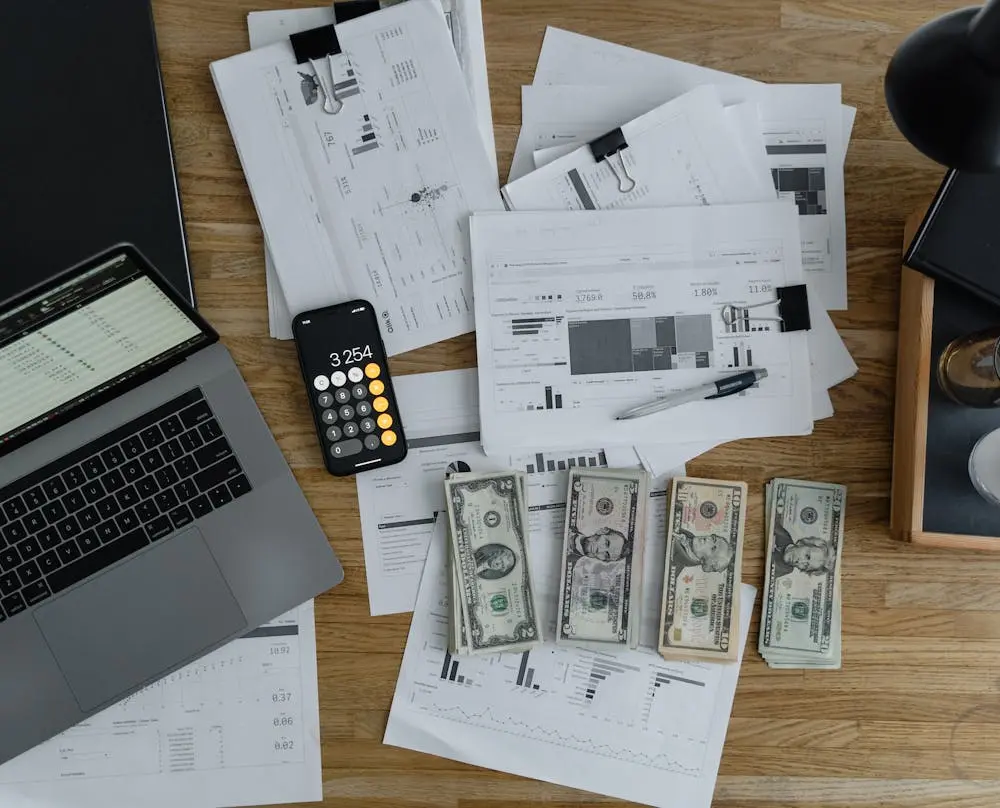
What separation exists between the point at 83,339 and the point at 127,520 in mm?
174

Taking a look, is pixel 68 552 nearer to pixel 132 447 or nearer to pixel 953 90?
pixel 132 447

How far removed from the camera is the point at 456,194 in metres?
0.76

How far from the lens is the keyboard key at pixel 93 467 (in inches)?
28.0

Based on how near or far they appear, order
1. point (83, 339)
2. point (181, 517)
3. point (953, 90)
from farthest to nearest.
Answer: point (181, 517) < point (83, 339) < point (953, 90)

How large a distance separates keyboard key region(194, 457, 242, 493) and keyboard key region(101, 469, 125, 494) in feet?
0.20

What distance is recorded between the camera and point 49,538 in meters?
0.71

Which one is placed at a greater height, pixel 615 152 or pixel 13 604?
pixel 615 152

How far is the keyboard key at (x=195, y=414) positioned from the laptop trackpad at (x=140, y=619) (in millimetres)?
93

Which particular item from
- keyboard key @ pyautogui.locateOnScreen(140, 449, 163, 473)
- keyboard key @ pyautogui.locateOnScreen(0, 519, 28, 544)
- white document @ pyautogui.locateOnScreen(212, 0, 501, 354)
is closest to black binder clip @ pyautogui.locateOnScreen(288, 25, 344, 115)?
white document @ pyautogui.locateOnScreen(212, 0, 501, 354)

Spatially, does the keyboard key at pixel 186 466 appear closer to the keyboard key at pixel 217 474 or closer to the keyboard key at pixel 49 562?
the keyboard key at pixel 217 474

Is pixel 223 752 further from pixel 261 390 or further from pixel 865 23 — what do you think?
pixel 865 23

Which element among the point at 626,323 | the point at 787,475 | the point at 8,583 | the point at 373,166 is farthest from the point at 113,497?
the point at 787,475

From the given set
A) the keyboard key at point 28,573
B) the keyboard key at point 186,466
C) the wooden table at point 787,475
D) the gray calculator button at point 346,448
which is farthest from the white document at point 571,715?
the keyboard key at point 28,573

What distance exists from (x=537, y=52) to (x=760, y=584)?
0.52m
